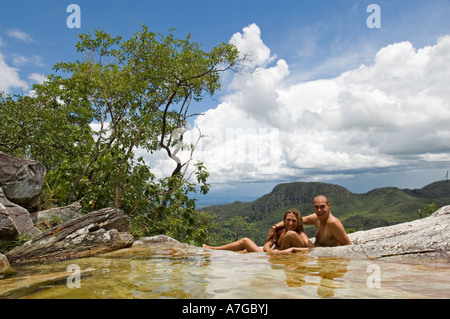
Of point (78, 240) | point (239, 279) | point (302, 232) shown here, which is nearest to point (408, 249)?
point (302, 232)

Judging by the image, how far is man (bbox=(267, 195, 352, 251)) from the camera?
911 centimetres

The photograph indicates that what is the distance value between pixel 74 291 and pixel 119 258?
13.1 feet

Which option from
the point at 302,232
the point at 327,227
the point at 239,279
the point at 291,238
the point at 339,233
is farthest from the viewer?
the point at 302,232

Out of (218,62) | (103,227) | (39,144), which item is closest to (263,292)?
(103,227)

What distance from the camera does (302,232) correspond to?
33.4ft

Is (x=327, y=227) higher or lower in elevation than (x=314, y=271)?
higher

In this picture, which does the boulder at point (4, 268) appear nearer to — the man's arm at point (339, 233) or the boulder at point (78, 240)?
the boulder at point (78, 240)

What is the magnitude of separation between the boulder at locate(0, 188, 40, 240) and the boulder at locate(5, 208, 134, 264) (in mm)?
553

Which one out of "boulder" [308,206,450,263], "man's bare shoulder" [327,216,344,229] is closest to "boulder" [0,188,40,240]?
"boulder" [308,206,450,263]

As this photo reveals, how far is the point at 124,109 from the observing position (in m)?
15.8

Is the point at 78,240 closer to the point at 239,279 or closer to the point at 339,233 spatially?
the point at 239,279

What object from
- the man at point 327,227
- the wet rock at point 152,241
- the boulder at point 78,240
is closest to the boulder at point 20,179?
the boulder at point 78,240

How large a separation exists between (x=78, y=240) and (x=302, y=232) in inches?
266
